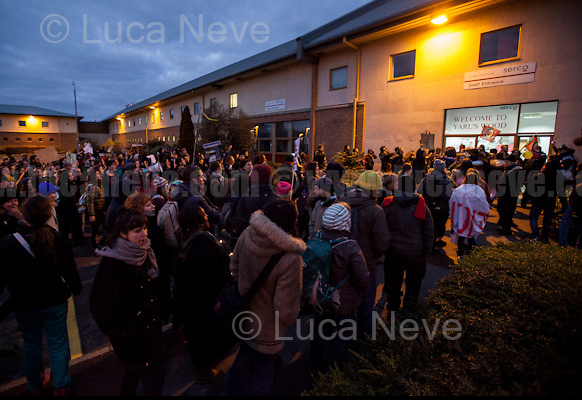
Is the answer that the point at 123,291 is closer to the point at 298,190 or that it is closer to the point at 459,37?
the point at 298,190

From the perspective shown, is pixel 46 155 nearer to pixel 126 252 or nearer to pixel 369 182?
pixel 126 252

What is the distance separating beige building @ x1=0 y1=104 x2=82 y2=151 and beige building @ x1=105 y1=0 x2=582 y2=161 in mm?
53577

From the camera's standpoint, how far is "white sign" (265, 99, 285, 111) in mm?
20766

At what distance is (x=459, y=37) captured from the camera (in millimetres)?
12367

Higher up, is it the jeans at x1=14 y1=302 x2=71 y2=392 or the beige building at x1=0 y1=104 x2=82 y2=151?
the beige building at x1=0 y1=104 x2=82 y2=151

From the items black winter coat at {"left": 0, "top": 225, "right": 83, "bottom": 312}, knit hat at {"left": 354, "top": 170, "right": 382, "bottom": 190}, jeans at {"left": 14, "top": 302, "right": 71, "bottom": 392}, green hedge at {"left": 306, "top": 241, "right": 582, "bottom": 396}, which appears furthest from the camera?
knit hat at {"left": 354, "top": 170, "right": 382, "bottom": 190}

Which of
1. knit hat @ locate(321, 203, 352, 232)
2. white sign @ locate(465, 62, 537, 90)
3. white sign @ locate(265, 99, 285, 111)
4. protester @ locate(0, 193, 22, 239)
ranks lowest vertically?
protester @ locate(0, 193, 22, 239)

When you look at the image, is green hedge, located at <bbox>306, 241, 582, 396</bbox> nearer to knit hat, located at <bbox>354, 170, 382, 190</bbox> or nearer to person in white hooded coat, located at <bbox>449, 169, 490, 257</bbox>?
knit hat, located at <bbox>354, 170, 382, 190</bbox>

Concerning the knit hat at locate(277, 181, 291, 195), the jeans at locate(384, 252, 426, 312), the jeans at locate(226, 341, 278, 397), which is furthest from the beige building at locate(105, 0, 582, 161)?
the jeans at locate(226, 341, 278, 397)

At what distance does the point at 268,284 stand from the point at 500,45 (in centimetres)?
1402

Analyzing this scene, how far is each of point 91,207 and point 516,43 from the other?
15.0m

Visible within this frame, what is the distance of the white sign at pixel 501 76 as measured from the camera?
35.8 feet

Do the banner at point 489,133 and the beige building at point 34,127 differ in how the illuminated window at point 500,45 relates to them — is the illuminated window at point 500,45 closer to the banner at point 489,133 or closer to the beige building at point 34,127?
the banner at point 489,133

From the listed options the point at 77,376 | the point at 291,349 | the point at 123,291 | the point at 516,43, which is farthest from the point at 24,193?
the point at 516,43
